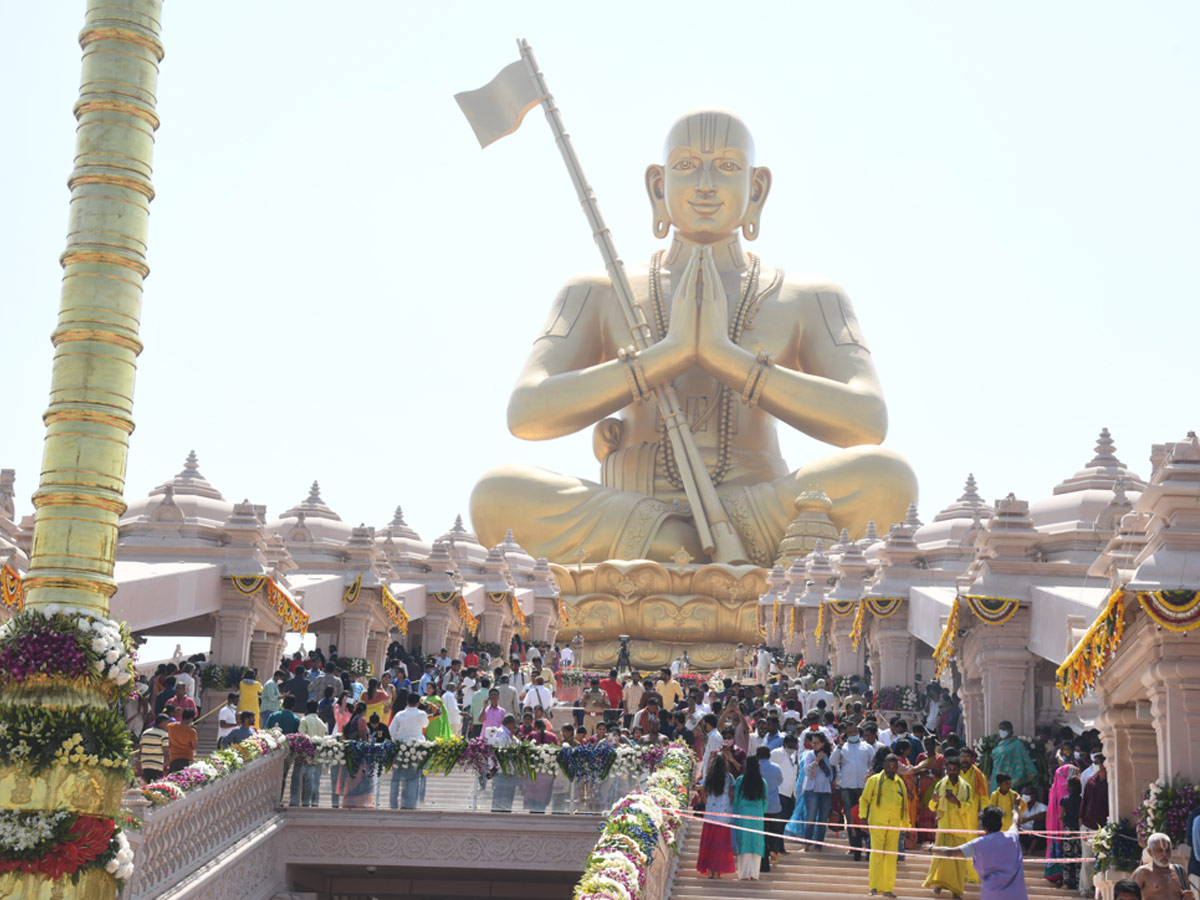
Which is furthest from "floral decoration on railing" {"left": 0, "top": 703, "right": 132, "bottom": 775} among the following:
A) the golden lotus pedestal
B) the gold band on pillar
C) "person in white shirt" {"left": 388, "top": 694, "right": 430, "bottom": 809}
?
the golden lotus pedestal

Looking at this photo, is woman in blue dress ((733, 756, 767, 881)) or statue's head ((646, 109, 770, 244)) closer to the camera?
woman in blue dress ((733, 756, 767, 881))

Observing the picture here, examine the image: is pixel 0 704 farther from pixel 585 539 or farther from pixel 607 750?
pixel 585 539

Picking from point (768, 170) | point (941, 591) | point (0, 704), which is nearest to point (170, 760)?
point (0, 704)

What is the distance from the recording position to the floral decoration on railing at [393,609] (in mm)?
21922

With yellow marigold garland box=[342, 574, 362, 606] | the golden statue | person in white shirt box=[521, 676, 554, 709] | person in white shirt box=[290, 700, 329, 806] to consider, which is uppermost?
the golden statue

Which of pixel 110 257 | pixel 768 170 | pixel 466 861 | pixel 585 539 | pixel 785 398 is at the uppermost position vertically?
pixel 768 170

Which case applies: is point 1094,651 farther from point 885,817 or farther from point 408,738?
point 408,738

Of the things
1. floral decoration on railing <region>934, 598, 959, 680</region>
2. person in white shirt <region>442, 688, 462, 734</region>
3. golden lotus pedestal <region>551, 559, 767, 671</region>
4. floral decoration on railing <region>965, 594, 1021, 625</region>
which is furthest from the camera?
golden lotus pedestal <region>551, 559, 767, 671</region>

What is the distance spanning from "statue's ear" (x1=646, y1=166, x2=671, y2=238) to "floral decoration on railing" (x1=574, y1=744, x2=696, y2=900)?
78.2ft

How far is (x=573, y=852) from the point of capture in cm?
1413

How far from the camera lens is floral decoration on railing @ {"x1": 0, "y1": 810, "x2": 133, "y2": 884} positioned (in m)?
7.79

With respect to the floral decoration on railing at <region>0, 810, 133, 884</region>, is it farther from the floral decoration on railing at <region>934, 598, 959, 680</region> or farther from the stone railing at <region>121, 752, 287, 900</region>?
the floral decoration on railing at <region>934, 598, 959, 680</region>

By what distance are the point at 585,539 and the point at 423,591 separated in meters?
7.64

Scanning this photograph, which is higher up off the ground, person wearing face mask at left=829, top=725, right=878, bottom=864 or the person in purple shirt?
person wearing face mask at left=829, top=725, right=878, bottom=864
